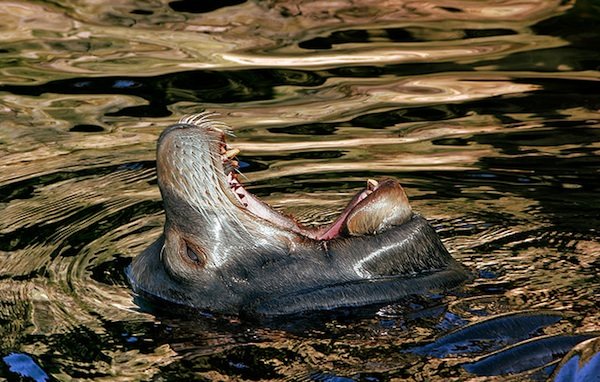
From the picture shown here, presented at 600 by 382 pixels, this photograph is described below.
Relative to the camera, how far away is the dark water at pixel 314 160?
214 inches

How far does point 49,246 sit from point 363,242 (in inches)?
78.6

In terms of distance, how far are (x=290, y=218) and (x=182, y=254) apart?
0.57 meters

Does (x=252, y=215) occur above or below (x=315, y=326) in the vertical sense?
above

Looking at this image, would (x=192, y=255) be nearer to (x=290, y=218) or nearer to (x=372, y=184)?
(x=290, y=218)

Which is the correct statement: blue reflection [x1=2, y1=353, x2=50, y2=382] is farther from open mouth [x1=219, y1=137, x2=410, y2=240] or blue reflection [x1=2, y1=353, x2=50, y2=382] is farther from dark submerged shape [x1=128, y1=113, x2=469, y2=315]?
open mouth [x1=219, y1=137, x2=410, y2=240]

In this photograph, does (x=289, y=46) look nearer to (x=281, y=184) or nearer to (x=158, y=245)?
(x=281, y=184)

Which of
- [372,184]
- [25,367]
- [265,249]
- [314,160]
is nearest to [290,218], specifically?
[265,249]

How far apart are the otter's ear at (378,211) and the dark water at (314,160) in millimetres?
410

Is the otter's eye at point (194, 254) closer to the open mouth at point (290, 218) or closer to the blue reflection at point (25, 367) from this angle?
the open mouth at point (290, 218)

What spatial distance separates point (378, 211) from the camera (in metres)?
5.95

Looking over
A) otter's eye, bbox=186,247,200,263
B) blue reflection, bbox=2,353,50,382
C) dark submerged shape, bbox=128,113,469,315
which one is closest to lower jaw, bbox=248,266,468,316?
dark submerged shape, bbox=128,113,469,315

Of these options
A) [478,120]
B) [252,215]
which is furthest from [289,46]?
[252,215]

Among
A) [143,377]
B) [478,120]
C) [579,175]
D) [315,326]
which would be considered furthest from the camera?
[478,120]

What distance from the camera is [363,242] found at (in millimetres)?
5984
